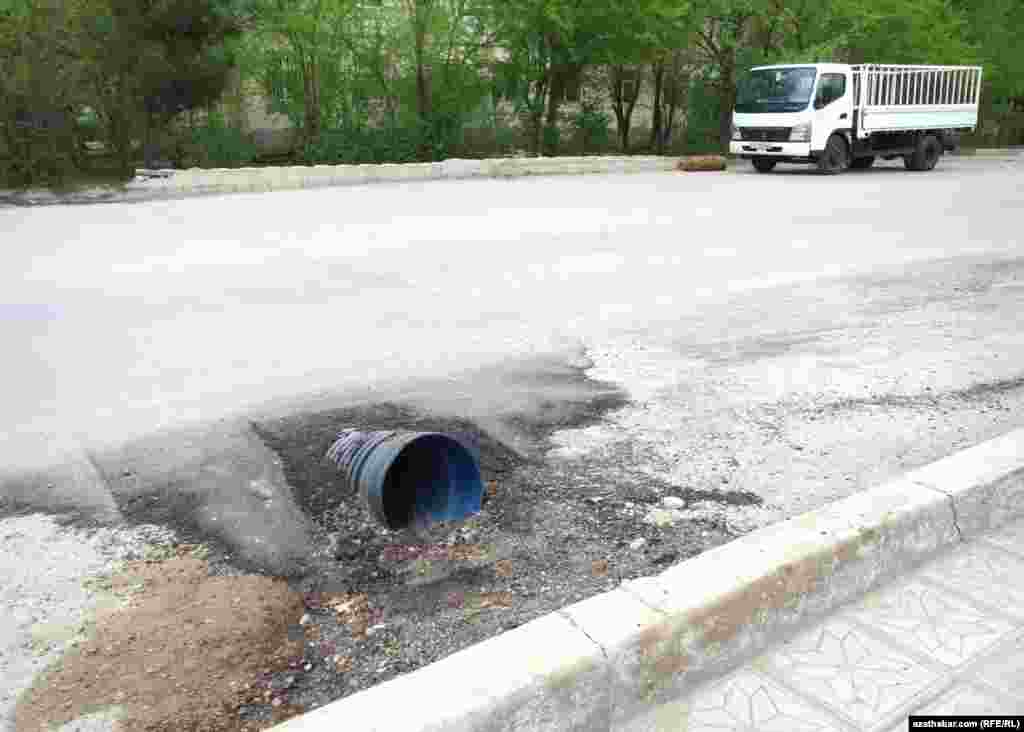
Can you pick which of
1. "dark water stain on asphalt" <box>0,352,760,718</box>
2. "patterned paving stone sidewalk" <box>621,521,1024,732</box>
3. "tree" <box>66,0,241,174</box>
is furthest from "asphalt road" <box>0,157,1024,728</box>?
"tree" <box>66,0,241,174</box>

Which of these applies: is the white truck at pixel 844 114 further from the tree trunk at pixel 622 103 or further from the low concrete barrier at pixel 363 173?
the tree trunk at pixel 622 103

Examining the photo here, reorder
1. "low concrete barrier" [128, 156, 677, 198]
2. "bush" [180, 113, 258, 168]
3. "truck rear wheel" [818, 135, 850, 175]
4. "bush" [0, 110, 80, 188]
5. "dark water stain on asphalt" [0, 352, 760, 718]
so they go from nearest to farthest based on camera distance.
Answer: "dark water stain on asphalt" [0, 352, 760, 718] < "bush" [0, 110, 80, 188] < "low concrete barrier" [128, 156, 677, 198] < "bush" [180, 113, 258, 168] < "truck rear wheel" [818, 135, 850, 175]

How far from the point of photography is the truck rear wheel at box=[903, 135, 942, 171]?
2291 cm

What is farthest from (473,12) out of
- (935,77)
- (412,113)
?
(935,77)

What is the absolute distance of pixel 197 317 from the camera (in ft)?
23.0

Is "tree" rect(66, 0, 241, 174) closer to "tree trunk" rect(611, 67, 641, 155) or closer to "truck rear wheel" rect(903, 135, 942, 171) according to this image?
"tree trunk" rect(611, 67, 641, 155)

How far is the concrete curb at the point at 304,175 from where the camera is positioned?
615 inches

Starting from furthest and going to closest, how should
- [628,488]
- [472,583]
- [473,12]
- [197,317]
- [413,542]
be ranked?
[473,12] → [197,317] → [628,488] → [413,542] → [472,583]

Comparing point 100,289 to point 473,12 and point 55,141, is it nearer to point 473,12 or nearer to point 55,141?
point 55,141

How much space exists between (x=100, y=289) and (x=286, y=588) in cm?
563

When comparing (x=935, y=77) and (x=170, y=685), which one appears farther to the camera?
(x=935, y=77)

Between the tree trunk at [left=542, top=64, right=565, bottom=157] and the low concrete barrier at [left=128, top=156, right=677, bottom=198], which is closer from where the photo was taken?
the low concrete barrier at [left=128, top=156, right=677, bottom=198]

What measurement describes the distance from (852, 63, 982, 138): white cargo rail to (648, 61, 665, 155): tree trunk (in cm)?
592

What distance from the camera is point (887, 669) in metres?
2.80
